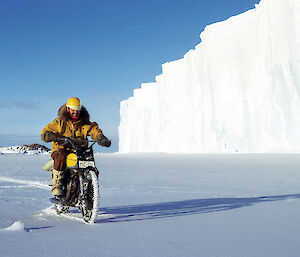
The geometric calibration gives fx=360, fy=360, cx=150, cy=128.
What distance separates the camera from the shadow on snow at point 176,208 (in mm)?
4375

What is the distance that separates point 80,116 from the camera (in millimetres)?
4152

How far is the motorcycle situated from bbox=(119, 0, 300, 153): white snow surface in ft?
102

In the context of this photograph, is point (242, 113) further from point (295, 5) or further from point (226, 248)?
point (226, 248)

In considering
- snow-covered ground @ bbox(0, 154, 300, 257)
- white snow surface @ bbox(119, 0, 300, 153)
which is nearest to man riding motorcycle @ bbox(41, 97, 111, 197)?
snow-covered ground @ bbox(0, 154, 300, 257)

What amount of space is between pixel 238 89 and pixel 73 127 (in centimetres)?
3500

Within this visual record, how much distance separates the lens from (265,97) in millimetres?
34688

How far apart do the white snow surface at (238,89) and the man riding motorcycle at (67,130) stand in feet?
102

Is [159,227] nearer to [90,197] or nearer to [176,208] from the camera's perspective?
[90,197]

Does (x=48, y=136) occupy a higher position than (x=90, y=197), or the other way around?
(x=48, y=136)

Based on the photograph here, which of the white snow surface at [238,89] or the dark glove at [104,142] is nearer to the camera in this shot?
the dark glove at [104,142]

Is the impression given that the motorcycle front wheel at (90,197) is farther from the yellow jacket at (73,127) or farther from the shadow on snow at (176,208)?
the yellow jacket at (73,127)

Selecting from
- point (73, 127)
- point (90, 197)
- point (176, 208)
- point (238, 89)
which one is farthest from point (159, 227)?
point (238, 89)

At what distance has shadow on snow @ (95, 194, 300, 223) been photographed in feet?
14.4

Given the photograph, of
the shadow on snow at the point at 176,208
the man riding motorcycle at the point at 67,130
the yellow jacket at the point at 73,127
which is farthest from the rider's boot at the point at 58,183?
the shadow on snow at the point at 176,208
